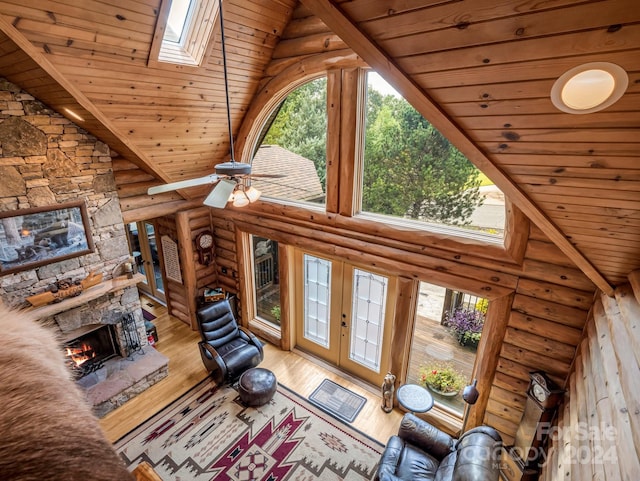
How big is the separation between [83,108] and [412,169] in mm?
3403

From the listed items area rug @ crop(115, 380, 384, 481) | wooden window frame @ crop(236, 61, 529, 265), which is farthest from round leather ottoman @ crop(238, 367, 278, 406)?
wooden window frame @ crop(236, 61, 529, 265)

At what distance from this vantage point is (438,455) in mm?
3225

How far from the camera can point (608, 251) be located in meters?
2.07

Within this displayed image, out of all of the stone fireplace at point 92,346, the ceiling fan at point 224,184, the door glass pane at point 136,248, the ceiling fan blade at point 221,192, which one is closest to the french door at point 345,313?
the ceiling fan at point 224,184

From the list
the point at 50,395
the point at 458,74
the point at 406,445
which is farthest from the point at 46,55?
the point at 406,445

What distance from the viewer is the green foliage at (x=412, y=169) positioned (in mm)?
3287

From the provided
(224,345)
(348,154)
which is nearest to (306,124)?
(348,154)

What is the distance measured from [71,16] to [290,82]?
2171mm

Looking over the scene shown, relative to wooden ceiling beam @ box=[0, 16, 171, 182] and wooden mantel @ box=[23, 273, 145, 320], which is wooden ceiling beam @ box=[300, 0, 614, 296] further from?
wooden mantel @ box=[23, 273, 145, 320]

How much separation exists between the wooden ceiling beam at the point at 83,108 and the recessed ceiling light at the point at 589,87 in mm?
3383

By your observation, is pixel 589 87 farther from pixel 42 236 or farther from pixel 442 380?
pixel 42 236

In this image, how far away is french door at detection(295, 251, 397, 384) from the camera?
14.2 ft

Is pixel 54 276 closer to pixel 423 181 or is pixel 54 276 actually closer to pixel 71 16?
pixel 71 16

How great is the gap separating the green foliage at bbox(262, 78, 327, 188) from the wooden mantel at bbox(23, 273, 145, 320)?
2.91m
